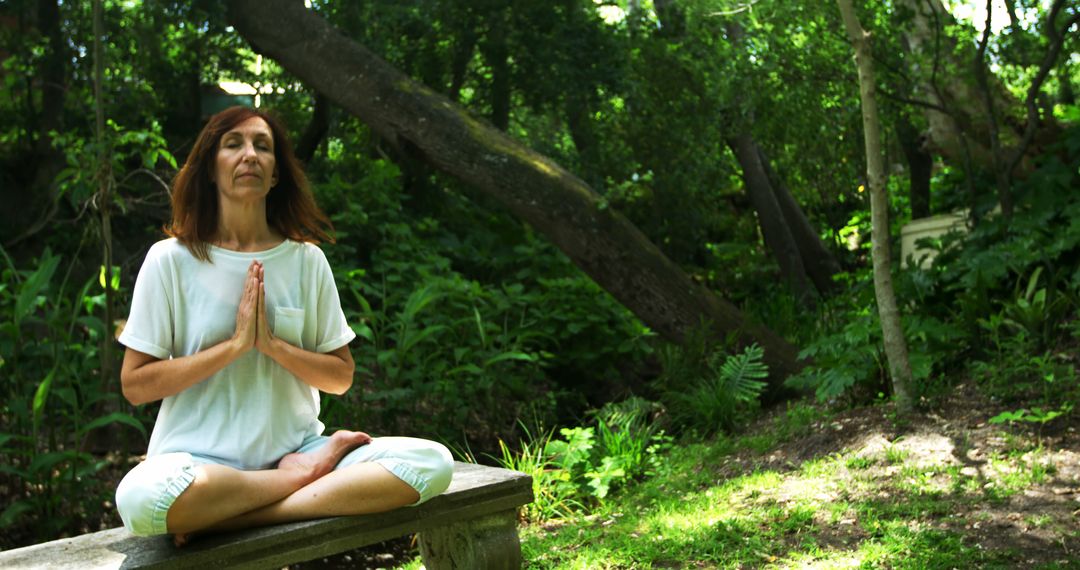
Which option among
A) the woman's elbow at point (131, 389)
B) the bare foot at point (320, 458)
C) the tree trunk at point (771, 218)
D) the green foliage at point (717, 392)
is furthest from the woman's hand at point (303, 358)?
the tree trunk at point (771, 218)

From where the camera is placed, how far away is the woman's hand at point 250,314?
8.48 ft

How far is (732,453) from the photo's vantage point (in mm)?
5754

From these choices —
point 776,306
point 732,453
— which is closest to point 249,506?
point 732,453

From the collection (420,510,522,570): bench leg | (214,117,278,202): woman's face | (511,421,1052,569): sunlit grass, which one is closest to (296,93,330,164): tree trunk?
(511,421,1052,569): sunlit grass

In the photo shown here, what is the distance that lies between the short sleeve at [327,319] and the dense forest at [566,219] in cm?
179

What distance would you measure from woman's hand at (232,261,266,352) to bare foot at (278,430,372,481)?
34 cm

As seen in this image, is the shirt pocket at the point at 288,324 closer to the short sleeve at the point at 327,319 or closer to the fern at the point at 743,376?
the short sleeve at the point at 327,319

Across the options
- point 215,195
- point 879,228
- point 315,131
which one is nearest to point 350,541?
point 215,195

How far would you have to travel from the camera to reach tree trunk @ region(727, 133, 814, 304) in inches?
428

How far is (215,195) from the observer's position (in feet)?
9.43

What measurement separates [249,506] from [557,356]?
206 inches

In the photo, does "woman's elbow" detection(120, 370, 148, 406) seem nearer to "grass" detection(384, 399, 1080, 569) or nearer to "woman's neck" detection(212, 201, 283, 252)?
"woman's neck" detection(212, 201, 283, 252)

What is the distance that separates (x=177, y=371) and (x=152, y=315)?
0.19 metres

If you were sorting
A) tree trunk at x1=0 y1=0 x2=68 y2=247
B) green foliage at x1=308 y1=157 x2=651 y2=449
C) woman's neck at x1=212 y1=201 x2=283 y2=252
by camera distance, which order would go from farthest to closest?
tree trunk at x1=0 y1=0 x2=68 y2=247 → green foliage at x1=308 y1=157 x2=651 y2=449 → woman's neck at x1=212 y1=201 x2=283 y2=252
